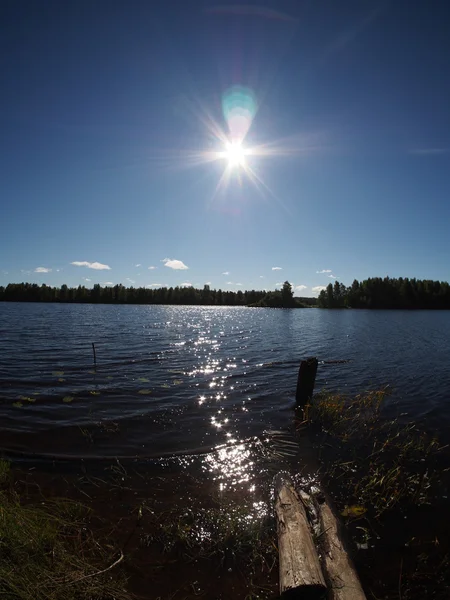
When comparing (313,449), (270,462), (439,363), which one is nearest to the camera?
(270,462)

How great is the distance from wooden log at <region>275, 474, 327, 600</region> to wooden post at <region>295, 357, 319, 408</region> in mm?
6879

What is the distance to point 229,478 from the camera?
25.9 feet

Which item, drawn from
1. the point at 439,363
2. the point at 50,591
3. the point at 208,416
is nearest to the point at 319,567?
the point at 50,591

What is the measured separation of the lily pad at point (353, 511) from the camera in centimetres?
647

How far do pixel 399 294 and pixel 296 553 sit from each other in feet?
612

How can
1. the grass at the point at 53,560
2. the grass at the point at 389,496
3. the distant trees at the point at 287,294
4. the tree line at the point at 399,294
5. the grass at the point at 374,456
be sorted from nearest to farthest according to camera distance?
the grass at the point at 53,560
the grass at the point at 389,496
the grass at the point at 374,456
the tree line at the point at 399,294
the distant trees at the point at 287,294

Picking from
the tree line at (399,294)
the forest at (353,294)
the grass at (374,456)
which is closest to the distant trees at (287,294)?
the forest at (353,294)

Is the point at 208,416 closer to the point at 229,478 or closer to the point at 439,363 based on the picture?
the point at 229,478

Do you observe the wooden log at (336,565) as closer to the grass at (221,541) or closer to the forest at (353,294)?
the grass at (221,541)

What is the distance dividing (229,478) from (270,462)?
1.52 meters

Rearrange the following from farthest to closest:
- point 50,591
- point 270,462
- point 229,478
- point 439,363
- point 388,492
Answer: point 439,363 → point 270,462 → point 229,478 → point 388,492 → point 50,591

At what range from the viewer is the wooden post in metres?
13.1

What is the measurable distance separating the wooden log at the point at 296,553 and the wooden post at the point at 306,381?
6.88m

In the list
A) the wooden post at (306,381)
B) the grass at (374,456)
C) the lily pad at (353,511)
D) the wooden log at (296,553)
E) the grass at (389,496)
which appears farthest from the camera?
the wooden post at (306,381)
